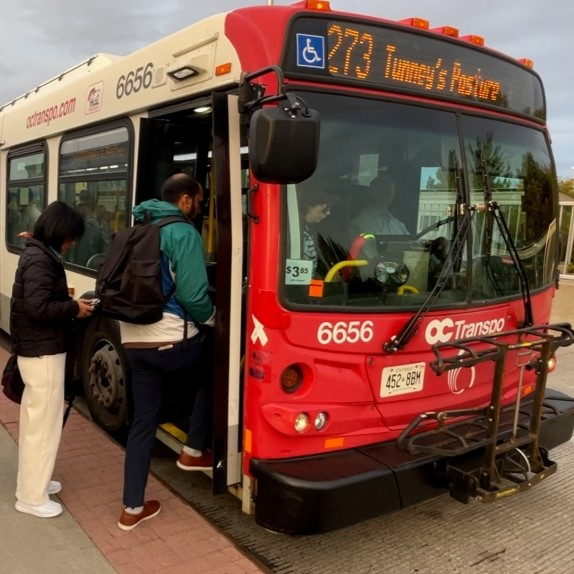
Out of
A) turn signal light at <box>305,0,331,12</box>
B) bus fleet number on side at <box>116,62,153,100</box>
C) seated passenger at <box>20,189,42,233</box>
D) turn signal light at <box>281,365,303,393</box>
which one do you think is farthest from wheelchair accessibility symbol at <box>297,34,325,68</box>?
seated passenger at <box>20,189,42,233</box>

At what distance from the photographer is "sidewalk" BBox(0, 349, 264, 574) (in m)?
3.01

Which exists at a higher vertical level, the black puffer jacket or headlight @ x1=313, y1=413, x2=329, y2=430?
the black puffer jacket

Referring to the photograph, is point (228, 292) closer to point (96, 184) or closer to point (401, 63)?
point (401, 63)

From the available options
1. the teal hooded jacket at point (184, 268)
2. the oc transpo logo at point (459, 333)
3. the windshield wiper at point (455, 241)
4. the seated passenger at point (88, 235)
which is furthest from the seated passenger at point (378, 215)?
the seated passenger at point (88, 235)

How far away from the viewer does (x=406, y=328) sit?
313 centimetres

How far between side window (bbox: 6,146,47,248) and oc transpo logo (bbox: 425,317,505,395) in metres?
4.19

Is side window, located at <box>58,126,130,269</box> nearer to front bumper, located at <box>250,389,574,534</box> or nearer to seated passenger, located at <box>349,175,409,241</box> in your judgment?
seated passenger, located at <box>349,175,409,241</box>

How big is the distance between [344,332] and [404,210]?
30.9 inches

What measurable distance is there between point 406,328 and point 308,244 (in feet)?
2.29

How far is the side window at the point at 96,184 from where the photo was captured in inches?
171

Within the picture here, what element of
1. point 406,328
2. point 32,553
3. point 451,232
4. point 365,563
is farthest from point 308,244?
point 32,553

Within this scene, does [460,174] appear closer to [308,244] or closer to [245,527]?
[308,244]

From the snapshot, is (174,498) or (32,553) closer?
(32,553)

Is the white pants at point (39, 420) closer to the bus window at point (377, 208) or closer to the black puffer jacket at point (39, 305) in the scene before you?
the black puffer jacket at point (39, 305)
